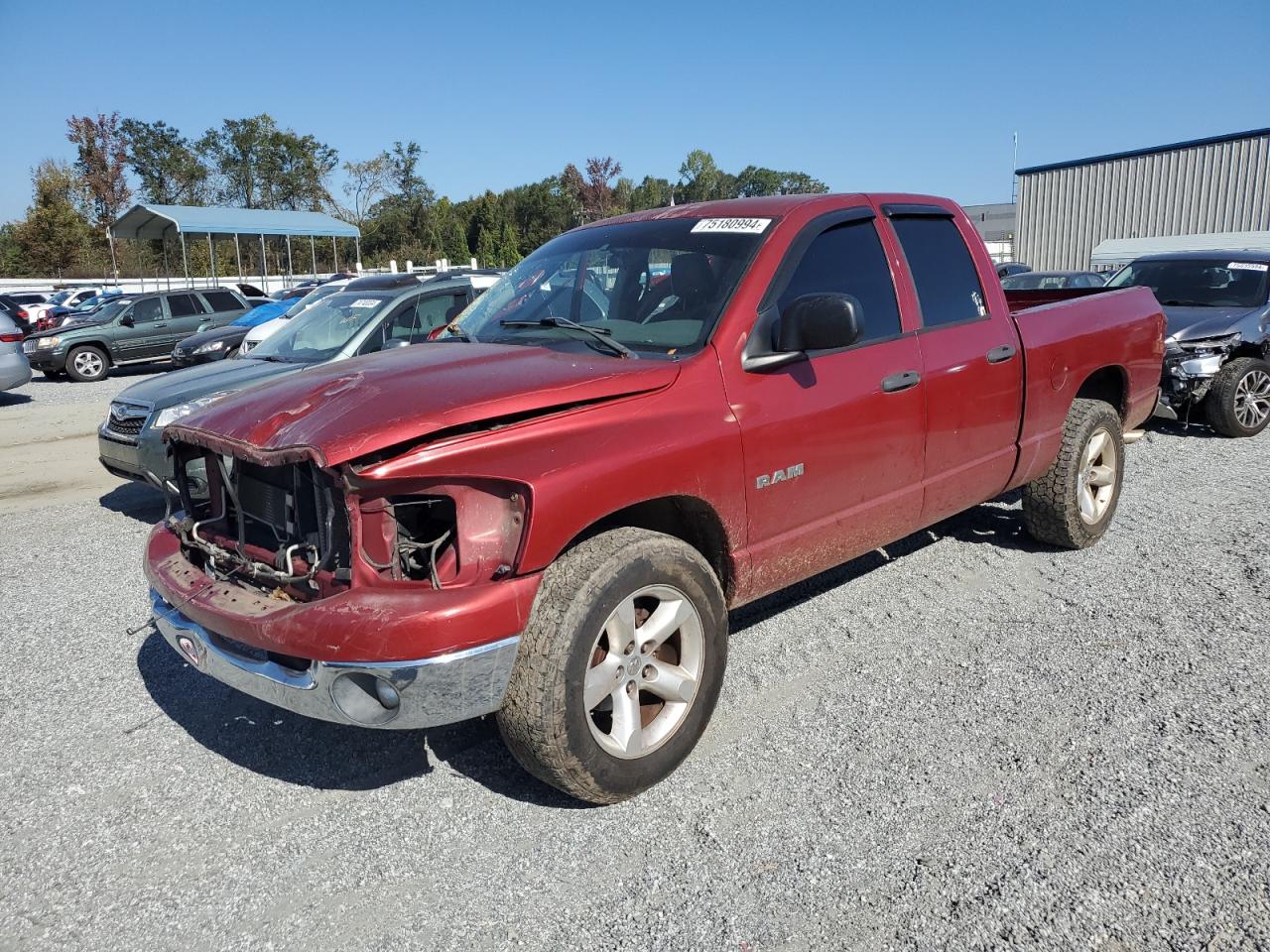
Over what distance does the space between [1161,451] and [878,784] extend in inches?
262

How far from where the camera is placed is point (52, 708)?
157 inches

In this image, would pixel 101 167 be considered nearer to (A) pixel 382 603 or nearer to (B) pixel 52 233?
(B) pixel 52 233

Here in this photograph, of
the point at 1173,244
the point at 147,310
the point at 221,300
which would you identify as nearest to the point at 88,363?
the point at 147,310

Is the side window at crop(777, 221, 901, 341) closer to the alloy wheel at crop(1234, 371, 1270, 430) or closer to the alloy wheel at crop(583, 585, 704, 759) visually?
the alloy wheel at crop(583, 585, 704, 759)

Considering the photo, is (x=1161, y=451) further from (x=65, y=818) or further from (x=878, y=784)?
(x=65, y=818)

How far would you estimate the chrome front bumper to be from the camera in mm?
2635

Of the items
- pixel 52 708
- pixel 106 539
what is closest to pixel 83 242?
pixel 106 539

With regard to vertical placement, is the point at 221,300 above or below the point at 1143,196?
below

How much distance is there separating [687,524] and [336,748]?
5.32 ft

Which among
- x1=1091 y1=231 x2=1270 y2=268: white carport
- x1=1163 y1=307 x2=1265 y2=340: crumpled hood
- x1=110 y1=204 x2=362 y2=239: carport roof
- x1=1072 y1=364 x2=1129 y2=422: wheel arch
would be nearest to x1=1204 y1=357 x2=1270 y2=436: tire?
x1=1163 y1=307 x2=1265 y2=340: crumpled hood

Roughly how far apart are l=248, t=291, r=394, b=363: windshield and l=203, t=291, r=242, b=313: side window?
1281 cm

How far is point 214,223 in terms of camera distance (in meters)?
30.7

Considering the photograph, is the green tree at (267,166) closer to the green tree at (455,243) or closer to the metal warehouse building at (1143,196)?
the green tree at (455,243)

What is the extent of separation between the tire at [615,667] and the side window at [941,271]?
1.94 m
